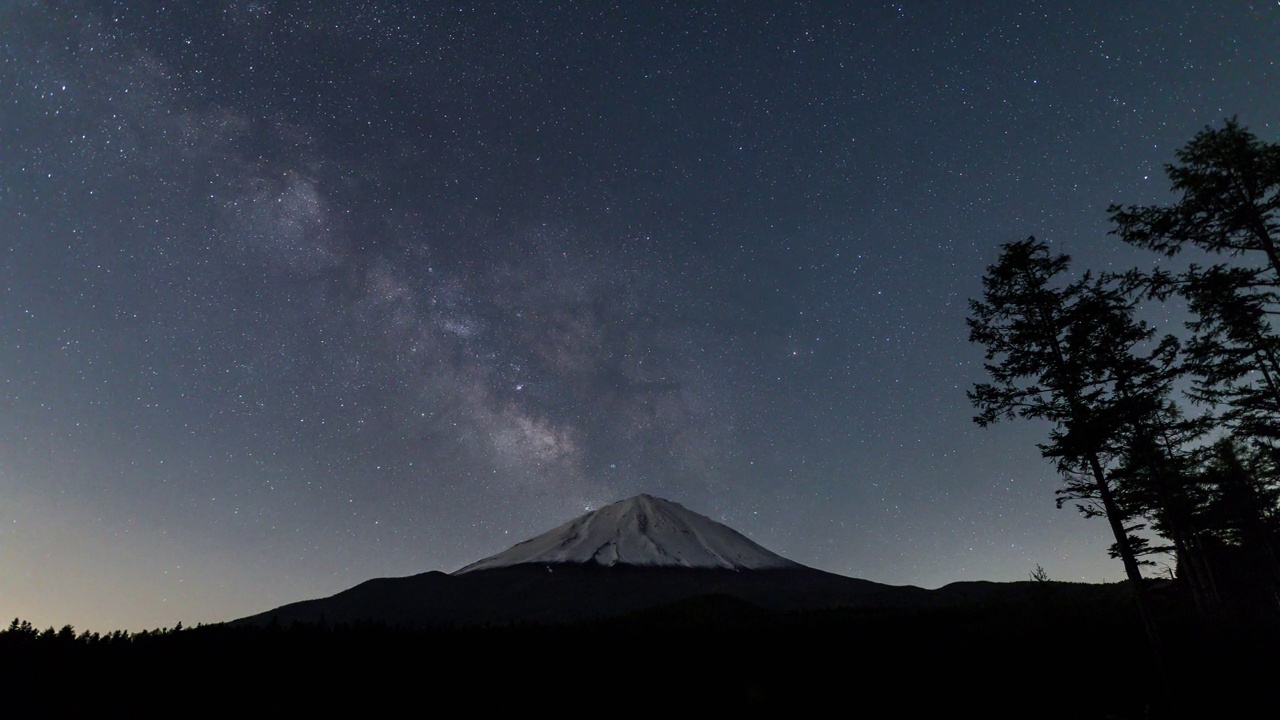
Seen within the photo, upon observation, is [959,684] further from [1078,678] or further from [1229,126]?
[1229,126]

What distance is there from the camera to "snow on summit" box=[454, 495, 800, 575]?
10712 cm

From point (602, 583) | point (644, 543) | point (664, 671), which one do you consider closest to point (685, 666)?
point (664, 671)

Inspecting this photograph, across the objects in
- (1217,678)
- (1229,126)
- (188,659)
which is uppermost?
(1229,126)

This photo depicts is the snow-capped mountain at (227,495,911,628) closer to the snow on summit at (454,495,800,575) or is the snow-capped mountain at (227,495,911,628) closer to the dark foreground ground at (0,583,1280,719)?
the snow on summit at (454,495,800,575)

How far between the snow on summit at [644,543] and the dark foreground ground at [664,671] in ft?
284

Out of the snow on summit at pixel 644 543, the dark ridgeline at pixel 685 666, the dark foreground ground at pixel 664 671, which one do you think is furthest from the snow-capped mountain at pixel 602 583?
the dark foreground ground at pixel 664 671

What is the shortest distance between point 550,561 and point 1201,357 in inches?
4000

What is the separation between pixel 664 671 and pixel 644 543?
102482 millimetres

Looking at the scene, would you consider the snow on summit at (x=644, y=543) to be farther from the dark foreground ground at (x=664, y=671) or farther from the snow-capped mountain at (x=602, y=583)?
the dark foreground ground at (x=664, y=671)

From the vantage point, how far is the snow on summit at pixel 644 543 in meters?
107

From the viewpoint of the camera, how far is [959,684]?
15516 mm

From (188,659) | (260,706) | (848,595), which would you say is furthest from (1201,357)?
(848,595)

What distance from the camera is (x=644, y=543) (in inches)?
4513

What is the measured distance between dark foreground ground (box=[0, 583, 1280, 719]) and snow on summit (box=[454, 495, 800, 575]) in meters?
86.5
